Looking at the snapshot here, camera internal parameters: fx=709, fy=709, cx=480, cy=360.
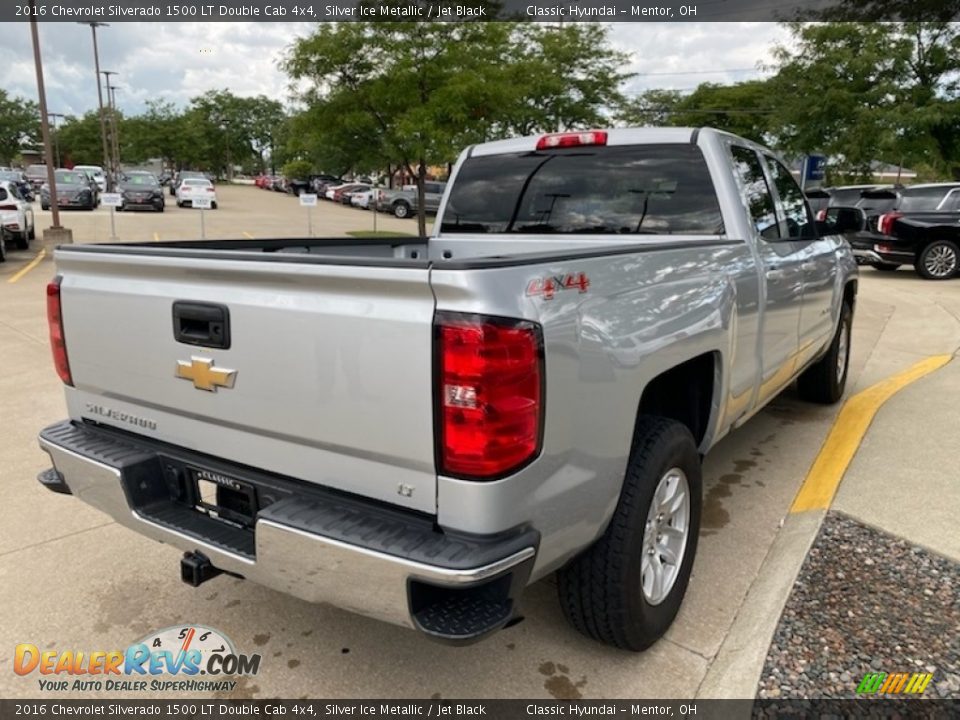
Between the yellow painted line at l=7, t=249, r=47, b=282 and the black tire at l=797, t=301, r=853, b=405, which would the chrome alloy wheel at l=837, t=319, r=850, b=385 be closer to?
the black tire at l=797, t=301, r=853, b=405

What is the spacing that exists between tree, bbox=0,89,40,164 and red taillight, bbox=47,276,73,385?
86.6 m

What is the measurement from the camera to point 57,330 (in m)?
2.78

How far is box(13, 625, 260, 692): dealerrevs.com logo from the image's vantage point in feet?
8.32

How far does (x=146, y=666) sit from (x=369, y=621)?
832 mm

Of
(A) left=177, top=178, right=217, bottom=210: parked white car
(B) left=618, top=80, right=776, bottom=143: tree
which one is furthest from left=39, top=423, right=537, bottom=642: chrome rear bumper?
(B) left=618, top=80, right=776, bottom=143: tree

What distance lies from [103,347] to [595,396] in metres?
1.80

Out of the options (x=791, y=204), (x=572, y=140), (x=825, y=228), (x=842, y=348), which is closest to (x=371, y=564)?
(x=572, y=140)

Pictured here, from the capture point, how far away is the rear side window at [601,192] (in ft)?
11.8

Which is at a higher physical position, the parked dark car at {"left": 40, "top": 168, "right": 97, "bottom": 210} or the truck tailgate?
Result: the parked dark car at {"left": 40, "top": 168, "right": 97, "bottom": 210}

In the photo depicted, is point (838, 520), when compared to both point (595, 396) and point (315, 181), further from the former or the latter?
point (315, 181)

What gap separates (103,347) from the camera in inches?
103

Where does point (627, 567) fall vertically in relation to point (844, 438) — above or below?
above

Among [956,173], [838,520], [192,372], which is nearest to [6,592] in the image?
[192,372]

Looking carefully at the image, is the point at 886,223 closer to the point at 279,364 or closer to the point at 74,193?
the point at 279,364
